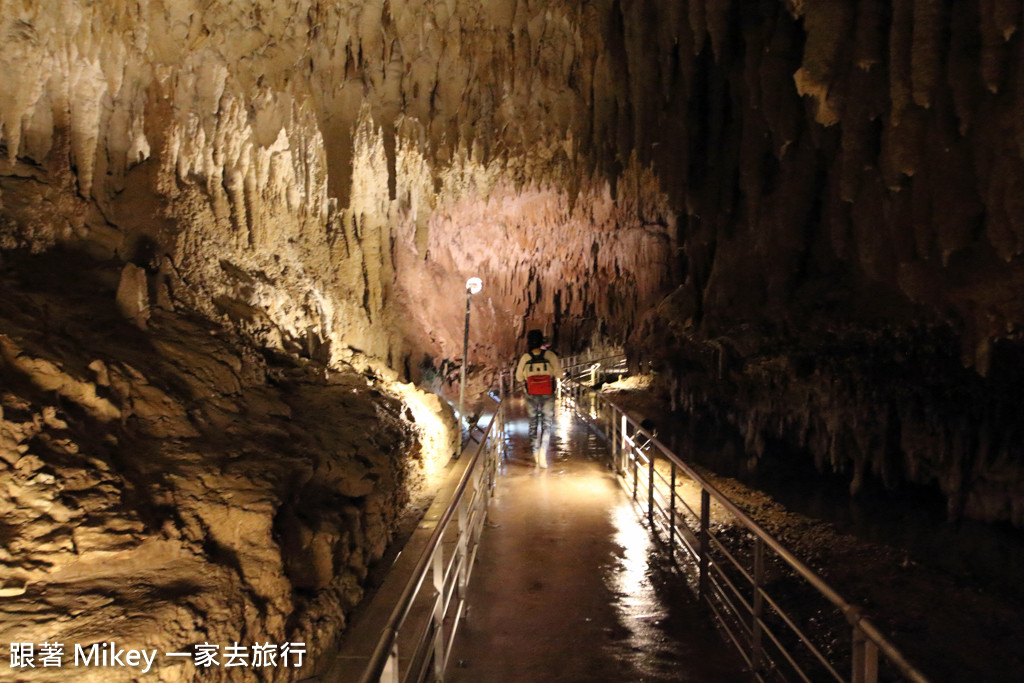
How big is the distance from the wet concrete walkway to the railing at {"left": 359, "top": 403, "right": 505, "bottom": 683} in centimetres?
16

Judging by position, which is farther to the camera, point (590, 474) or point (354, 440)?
point (590, 474)

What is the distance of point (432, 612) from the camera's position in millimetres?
2744

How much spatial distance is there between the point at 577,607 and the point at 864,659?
2094 millimetres

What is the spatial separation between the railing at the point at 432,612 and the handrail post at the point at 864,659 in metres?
1.57

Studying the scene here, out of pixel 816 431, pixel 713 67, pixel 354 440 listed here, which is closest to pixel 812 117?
pixel 713 67

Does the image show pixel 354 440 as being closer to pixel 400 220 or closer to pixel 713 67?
pixel 400 220

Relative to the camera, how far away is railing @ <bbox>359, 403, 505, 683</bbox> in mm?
1983

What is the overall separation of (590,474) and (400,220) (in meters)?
5.98

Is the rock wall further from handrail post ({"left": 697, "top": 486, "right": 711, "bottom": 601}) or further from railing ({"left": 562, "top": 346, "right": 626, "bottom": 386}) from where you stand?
railing ({"left": 562, "top": 346, "right": 626, "bottom": 386})

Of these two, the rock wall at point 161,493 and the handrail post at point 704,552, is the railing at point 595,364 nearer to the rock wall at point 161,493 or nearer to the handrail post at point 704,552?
the rock wall at point 161,493

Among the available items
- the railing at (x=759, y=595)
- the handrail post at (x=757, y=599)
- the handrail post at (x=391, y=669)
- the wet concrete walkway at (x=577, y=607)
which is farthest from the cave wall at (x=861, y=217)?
the handrail post at (x=391, y=669)

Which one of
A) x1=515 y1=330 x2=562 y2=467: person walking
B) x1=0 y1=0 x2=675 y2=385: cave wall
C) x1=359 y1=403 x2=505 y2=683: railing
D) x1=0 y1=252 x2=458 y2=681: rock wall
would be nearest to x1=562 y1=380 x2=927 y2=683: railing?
x1=515 y1=330 x2=562 y2=467: person walking

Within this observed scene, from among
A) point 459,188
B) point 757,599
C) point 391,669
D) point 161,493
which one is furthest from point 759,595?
point 459,188

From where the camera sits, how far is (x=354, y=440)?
6855 millimetres
